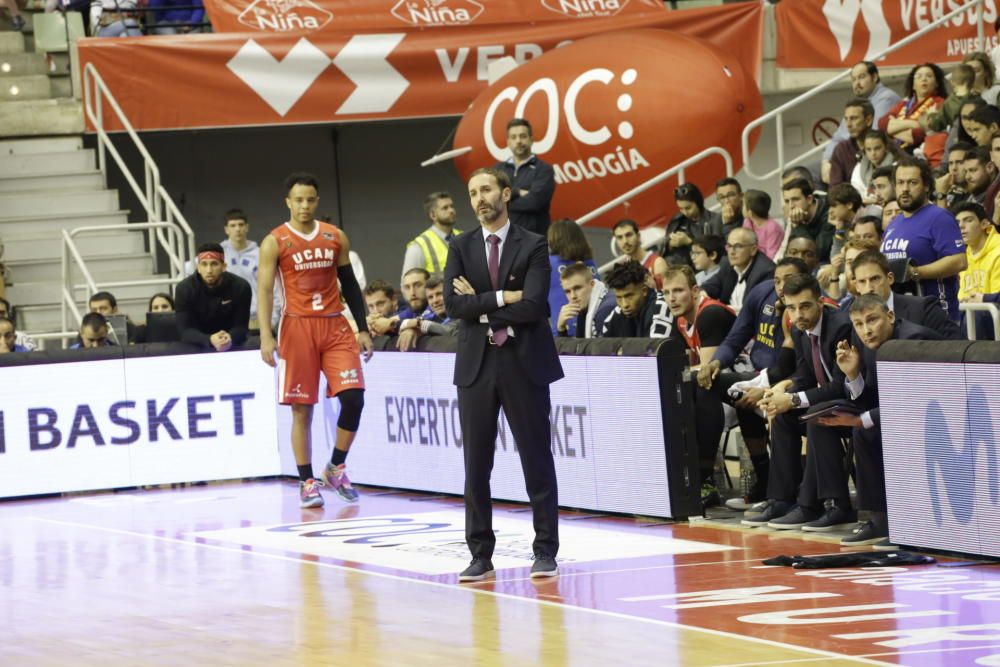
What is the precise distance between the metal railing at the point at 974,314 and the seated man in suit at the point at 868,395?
1.90 m

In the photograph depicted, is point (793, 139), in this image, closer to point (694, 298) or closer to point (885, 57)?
point (885, 57)

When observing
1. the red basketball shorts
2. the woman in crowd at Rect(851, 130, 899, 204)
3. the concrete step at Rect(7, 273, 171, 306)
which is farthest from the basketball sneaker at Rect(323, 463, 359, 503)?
the concrete step at Rect(7, 273, 171, 306)

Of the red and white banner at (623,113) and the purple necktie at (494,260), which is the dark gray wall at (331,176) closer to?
the red and white banner at (623,113)

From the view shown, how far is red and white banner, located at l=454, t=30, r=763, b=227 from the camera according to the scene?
684 inches

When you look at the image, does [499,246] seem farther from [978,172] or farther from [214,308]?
[214,308]

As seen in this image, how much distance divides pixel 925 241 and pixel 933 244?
5 centimetres

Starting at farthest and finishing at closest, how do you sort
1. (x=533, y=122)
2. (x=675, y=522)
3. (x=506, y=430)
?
(x=533, y=122) < (x=506, y=430) < (x=675, y=522)

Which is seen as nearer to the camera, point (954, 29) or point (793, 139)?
point (954, 29)

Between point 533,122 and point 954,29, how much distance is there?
4.37 metres

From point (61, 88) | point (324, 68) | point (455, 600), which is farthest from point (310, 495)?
point (61, 88)

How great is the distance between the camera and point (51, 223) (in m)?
20.1

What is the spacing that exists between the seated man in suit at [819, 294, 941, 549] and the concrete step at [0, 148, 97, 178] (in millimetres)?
12711

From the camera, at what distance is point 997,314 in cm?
1130

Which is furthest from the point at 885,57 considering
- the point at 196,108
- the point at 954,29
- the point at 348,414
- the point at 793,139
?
the point at 348,414
